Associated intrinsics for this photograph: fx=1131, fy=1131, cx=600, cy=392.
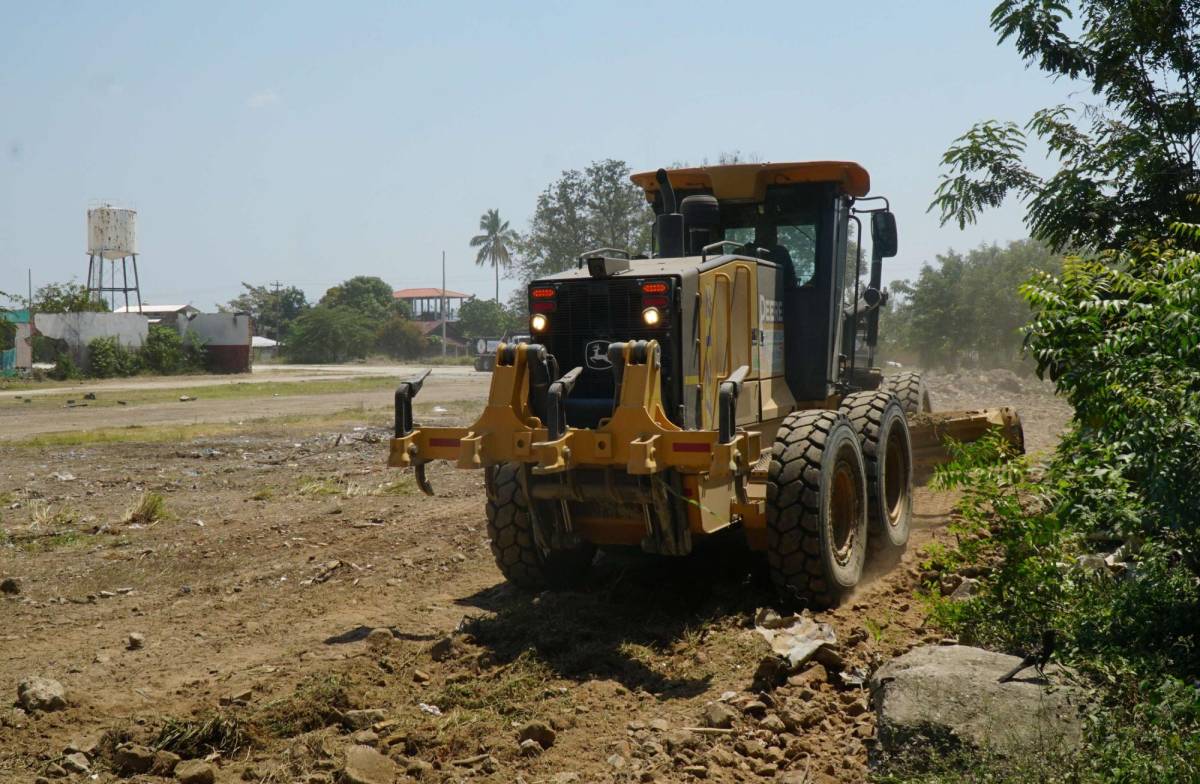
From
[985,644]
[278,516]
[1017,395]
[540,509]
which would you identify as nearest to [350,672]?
[540,509]

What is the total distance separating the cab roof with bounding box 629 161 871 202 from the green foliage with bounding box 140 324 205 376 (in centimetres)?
4493

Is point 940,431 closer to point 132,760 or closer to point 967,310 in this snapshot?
point 132,760

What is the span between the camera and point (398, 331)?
269ft

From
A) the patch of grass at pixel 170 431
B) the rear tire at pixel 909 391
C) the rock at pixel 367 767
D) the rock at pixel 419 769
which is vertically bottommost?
the rock at pixel 419 769

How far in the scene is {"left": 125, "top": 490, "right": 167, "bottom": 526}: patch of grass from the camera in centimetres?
1130

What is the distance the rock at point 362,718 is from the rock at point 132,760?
0.87m

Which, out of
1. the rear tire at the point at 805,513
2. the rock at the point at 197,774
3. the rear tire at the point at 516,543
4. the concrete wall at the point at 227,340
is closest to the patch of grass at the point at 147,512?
the rear tire at the point at 516,543

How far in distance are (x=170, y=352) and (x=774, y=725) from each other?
4938 centimetres

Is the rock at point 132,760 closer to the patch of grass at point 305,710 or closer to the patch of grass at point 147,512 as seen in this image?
the patch of grass at point 305,710

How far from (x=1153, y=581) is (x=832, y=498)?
248 cm

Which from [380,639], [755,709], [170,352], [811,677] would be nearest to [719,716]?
[755,709]

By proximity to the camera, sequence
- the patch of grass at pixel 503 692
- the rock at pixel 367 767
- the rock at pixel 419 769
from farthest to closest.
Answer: the patch of grass at pixel 503 692 < the rock at pixel 419 769 < the rock at pixel 367 767

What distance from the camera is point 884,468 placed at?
823 centimetres

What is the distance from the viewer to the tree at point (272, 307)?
322ft
